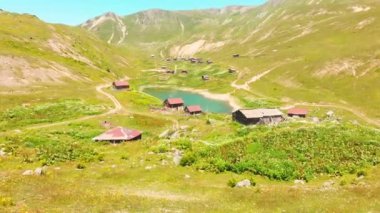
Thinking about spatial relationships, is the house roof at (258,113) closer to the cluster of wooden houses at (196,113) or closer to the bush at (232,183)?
the cluster of wooden houses at (196,113)

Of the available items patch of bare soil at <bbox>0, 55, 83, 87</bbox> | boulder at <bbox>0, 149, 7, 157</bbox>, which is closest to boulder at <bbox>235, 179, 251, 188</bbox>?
boulder at <bbox>0, 149, 7, 157</bbox>

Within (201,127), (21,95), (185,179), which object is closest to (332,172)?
(185,179)

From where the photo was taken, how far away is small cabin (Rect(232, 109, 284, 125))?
4090 inches

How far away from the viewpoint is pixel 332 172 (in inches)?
1987

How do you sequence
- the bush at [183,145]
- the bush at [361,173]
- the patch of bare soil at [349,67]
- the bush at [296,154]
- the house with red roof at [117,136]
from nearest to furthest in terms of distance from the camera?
the bush at [361,173], the bush at [296,154], the bush at [183,145], the house with red roof at [117,136], the patch of bare soil at [349,67]

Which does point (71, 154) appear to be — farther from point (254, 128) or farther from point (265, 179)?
point (254, 128)

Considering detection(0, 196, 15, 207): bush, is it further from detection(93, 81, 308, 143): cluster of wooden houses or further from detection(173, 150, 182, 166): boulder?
detection(93, 81, 308, 143): cluster of wooden houses

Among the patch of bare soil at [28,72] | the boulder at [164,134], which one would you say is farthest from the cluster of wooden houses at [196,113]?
the patch of bare soil at [28,72]

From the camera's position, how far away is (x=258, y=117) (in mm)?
104625

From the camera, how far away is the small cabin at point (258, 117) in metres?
104

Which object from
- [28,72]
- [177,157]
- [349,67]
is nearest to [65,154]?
[177,157]

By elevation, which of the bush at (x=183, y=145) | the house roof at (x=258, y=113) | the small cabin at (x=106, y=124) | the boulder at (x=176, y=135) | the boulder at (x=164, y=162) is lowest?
the boulder at (x=176, y=135)

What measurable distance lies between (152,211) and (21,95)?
104227mm

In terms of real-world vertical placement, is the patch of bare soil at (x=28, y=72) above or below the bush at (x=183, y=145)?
above
